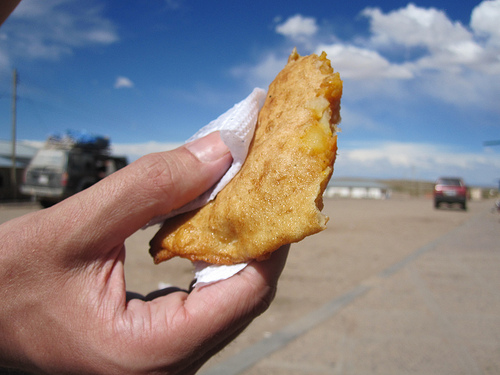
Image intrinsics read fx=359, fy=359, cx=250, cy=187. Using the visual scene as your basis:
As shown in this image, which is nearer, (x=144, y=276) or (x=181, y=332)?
(x=181, y=332)

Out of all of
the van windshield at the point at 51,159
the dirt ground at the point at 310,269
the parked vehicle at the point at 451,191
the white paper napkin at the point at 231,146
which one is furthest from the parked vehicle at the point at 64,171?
the parked vehicle at the point at 451,191

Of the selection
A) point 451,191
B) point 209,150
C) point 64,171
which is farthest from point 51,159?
point 451,191

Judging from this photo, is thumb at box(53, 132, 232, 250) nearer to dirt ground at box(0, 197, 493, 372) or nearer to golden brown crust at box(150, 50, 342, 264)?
golden brown crust at box(150, 50, 342, 264)

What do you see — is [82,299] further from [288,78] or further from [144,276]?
[144,276]

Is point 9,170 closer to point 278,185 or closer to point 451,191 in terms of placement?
point 278,185

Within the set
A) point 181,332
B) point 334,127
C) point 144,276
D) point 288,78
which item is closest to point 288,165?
point 334,127

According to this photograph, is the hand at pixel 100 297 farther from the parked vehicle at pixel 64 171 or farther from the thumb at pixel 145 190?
the parked vehicle at pixel 64 171
